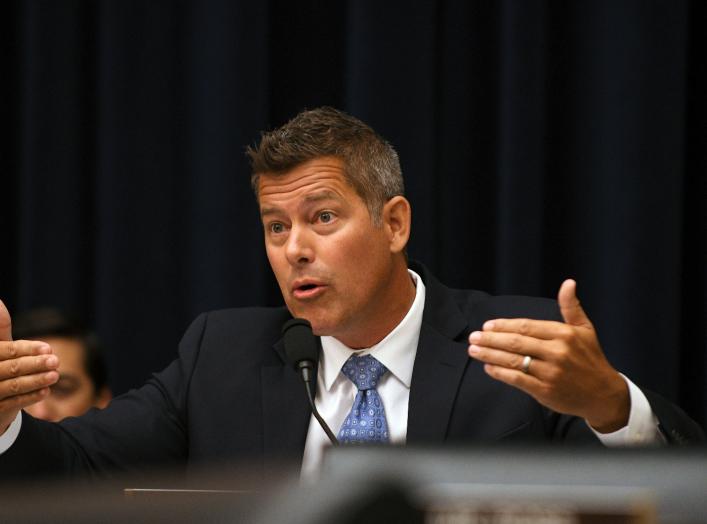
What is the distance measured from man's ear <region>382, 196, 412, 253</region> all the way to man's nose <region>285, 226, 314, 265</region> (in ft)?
0.72

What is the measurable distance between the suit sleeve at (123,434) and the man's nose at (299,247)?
348 mm

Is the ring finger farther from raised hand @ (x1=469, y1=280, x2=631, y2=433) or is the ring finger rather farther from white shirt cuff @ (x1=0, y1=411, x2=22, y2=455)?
white shirt cuff @ (x1=0, y1=411, x2=22, y2=455)

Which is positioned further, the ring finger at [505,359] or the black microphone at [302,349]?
the black microphone at [302,349]

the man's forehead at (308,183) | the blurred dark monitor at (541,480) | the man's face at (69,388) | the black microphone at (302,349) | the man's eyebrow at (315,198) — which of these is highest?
the blurred dark monitor at (541,480)

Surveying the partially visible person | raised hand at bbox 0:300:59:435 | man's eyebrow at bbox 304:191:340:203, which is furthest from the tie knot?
the partially visible person

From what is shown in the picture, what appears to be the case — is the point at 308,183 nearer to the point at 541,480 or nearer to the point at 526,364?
the point at 526,364

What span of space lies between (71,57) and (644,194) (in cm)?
168

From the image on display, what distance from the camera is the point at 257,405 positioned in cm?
198

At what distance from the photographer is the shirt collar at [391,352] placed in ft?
6.43

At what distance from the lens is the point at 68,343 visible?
248 cm

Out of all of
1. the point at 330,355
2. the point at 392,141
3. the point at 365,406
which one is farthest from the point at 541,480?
the point at 392,141

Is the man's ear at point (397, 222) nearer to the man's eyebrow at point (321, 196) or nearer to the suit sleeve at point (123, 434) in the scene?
the man's eyebrow at point (321, 196)

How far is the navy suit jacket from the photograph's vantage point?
1857 mm

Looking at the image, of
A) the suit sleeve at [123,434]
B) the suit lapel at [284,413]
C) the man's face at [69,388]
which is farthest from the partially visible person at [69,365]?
the suit lapel at [284,413]
